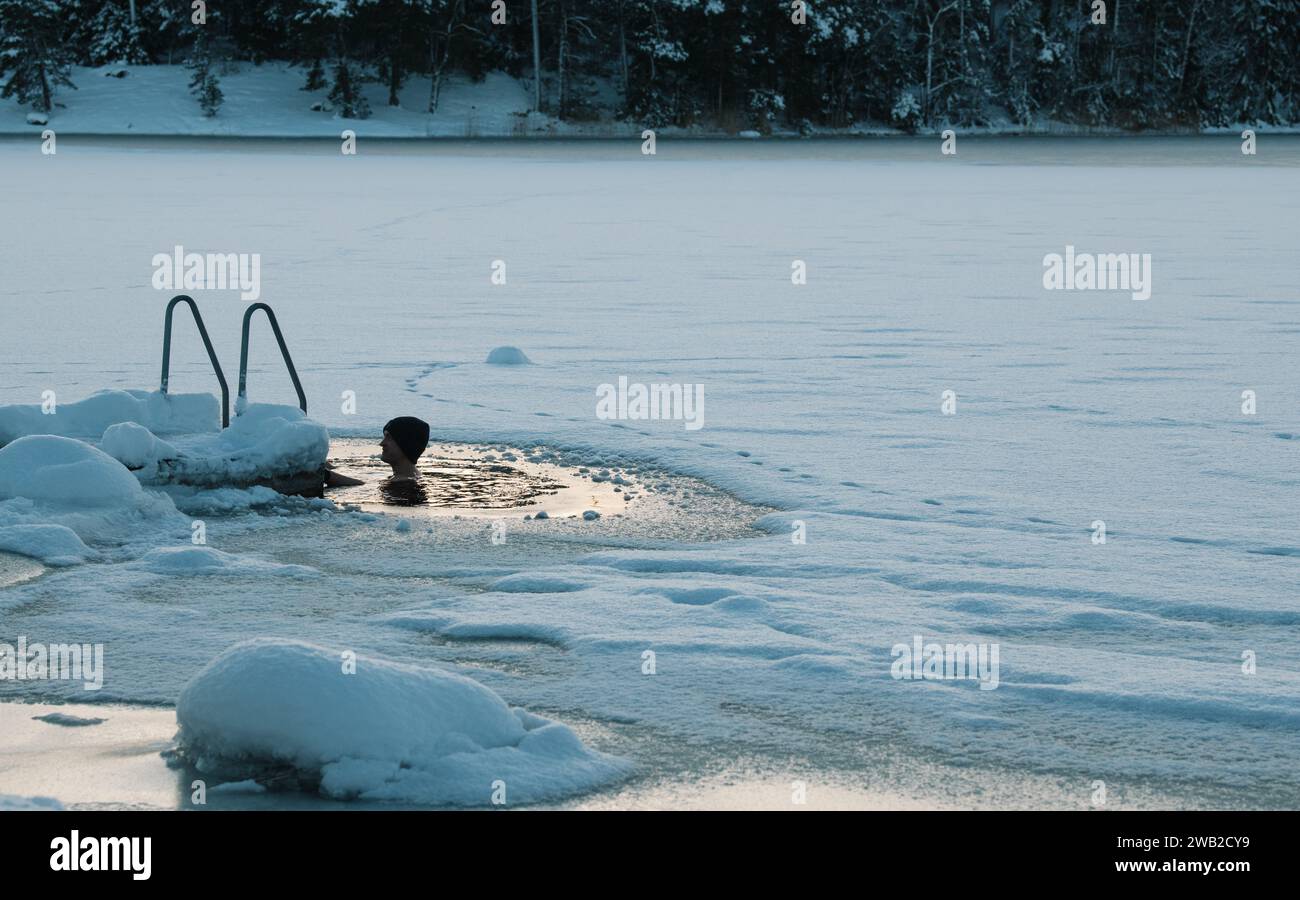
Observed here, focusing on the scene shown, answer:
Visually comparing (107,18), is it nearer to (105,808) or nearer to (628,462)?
(628,462)

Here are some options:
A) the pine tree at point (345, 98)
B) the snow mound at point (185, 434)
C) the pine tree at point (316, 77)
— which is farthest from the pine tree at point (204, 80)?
the snow mound at point (185, 434)

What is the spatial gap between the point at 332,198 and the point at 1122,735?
21107mm

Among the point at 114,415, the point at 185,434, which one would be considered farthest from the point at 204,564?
the point at 114,415

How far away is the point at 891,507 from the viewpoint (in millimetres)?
6047

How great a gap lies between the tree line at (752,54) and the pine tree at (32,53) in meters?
0.07

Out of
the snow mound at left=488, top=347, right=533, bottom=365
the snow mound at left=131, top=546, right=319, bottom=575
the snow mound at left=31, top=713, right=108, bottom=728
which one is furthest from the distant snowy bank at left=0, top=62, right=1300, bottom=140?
the snow mound at left=31, top=713, right=108, bottom=728

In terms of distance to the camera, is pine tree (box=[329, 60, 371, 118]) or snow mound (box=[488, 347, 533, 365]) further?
pine tree (box=[329, 60, 371, 118])

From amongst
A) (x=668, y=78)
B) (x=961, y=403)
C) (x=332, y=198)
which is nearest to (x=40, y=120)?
(x=668, y=78)

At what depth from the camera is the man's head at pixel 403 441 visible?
653 centimetres

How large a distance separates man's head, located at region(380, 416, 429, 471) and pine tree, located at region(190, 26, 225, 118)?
40621 mm

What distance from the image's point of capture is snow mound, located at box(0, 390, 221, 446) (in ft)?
21.6

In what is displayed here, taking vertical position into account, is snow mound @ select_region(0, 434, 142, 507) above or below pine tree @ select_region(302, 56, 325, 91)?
below

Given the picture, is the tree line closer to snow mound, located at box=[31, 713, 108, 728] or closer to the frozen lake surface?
the frozen lake surface

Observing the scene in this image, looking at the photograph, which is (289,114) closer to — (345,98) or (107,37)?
(345,98)
